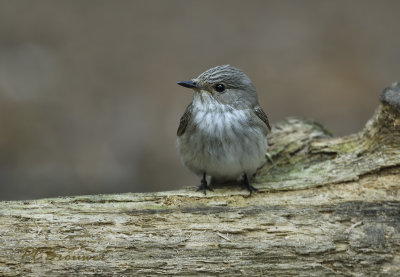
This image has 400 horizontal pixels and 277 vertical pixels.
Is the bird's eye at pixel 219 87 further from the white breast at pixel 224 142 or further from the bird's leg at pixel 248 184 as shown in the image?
the bird's leg at pixel 248 184

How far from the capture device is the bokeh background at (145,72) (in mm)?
7953

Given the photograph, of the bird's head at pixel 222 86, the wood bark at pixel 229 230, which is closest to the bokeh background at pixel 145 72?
the bird's head at pixel 222 86

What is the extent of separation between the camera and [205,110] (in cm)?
507

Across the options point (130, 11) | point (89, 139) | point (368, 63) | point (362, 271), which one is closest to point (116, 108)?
point (89, 139)

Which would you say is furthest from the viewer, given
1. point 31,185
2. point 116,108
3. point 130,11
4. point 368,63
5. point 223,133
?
point 130,11

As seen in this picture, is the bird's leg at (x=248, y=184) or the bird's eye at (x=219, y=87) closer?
the bird's leg at (x=248, y=184)

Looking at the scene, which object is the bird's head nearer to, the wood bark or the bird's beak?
the bird's beak

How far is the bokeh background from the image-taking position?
26.1ft

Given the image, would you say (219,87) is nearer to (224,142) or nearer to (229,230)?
(224,142)

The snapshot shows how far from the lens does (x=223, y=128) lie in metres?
4.93

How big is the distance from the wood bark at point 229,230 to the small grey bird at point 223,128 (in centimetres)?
32

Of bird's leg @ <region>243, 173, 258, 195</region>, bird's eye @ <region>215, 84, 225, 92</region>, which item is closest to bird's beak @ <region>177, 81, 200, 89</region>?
bird's eye @ <region>215, 84, 225, 92</region>

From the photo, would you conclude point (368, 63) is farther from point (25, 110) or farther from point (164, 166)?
point (25, 110)

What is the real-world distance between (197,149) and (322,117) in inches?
179
